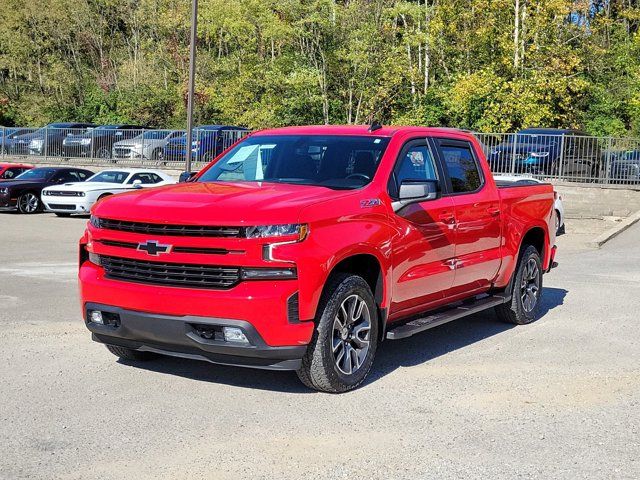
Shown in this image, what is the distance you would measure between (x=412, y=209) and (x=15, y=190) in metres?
19.9

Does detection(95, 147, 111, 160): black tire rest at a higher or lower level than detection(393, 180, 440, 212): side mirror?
lower

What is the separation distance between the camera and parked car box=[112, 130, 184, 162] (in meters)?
35.8

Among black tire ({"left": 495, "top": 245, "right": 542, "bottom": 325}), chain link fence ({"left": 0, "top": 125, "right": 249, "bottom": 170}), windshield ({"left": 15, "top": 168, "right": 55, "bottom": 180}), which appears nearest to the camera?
black tire ({"left": 495, "top": 245, "right": 542, "bottom": 325})

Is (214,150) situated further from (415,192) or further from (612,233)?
(415,192)

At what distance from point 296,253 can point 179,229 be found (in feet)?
2.62

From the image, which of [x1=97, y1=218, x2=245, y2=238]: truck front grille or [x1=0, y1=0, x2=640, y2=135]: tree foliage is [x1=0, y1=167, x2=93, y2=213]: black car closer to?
[x1=0, y1=0, x2=640, y2=135]: tree foliage

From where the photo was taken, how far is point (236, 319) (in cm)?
564

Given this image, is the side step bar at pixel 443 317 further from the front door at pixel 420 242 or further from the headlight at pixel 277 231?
the headlight at pixel 277 231

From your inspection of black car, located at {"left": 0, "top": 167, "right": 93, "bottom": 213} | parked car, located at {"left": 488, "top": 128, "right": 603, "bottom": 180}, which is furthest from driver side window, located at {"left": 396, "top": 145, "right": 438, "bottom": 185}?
parked car, located at {"left": 488, "top": 128, "right": 603, "bottom": 180}

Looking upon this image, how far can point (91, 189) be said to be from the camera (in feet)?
76.7

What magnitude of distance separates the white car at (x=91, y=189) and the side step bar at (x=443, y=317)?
15.9 m

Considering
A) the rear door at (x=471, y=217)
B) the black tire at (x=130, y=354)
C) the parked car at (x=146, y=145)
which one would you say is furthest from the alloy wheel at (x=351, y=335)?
the parked car at (x=146, y=145)

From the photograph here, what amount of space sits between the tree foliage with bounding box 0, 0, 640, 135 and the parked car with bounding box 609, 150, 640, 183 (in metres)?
5.75

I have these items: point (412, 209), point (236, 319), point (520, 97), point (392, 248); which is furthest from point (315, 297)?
point (520, 97)
